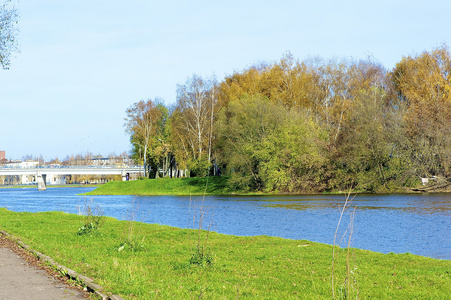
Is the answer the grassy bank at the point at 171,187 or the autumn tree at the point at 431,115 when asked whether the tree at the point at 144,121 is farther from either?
the autumn tree at the point at 431,115

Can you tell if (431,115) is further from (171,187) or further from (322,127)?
(171,187)

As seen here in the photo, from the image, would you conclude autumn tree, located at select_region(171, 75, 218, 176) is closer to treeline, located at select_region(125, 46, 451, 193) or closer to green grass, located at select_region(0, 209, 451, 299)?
treeline, located at select_region(125, 46, 451, 193)

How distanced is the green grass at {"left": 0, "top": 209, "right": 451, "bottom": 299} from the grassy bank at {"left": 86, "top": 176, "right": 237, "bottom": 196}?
5053 centimetres

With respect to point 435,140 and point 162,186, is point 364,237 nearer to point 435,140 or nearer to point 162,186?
point 435,140

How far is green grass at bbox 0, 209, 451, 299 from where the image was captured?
381 inches

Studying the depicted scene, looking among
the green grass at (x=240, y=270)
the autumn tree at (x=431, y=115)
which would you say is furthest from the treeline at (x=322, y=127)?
the green grass at (x=240, y=270)

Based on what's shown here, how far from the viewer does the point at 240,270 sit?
39.6ft

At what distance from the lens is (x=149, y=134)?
90688mm

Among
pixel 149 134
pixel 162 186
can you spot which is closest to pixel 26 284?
pixel 162 186

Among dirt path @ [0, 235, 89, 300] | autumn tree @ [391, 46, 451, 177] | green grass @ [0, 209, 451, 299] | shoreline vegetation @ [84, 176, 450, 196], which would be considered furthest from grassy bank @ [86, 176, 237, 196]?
dirt path @ [0, 235, 89, 300]

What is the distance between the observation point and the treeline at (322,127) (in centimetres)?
5897

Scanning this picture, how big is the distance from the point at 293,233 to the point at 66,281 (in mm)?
15563

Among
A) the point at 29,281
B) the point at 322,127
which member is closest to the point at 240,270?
the point at 29,281

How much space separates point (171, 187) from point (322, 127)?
26392mm
